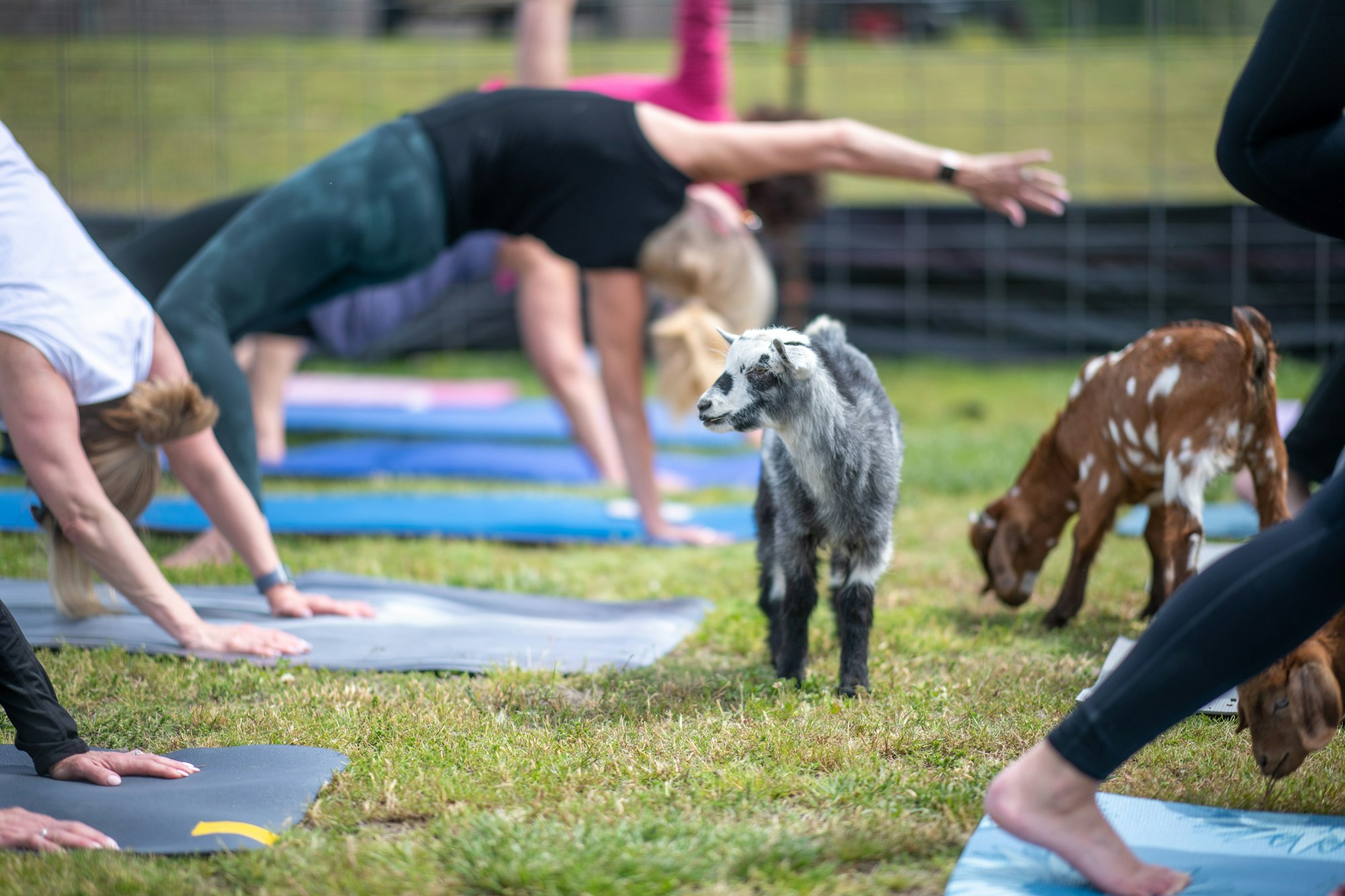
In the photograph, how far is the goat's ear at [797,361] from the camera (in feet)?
7.63

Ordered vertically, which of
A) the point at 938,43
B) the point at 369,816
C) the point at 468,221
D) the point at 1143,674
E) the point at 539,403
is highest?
the point at 938,43

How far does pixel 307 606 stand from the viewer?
129 inches

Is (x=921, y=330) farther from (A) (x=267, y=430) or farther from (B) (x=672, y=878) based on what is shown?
(B) (x=672, y=878)

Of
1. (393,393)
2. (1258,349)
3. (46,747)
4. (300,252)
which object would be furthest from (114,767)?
(393,393)

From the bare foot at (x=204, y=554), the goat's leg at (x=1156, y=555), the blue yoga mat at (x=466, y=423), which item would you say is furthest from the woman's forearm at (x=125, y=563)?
the blue yoga mat at (x=466, y=423)

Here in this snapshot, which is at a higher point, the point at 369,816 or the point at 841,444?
the point at 841,444

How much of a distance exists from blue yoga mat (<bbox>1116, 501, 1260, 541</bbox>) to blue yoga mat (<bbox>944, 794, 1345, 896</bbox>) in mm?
2170

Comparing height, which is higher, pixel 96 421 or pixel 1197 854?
pixel 96 421

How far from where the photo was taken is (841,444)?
2441 mm

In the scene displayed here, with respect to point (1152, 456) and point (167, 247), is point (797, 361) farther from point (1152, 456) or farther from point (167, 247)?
point (167, 247)

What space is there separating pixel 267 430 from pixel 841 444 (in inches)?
174

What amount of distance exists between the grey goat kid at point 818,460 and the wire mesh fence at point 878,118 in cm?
568

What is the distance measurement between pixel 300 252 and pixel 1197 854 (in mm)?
2920

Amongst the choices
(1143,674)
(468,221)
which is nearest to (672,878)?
(1143,674)
